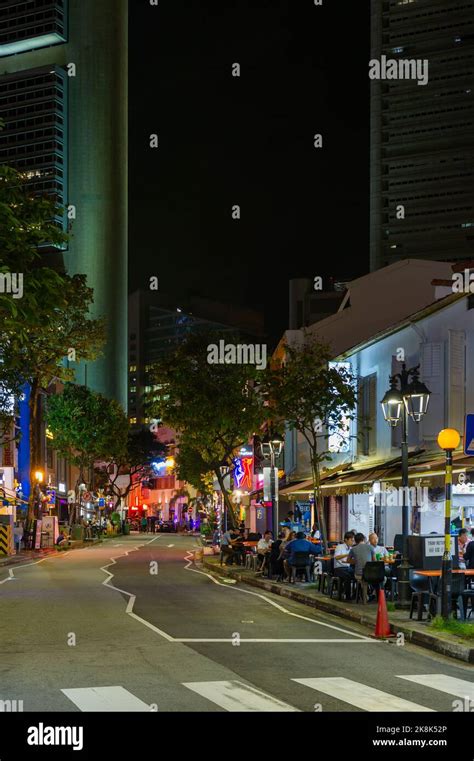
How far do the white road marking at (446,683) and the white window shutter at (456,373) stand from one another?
1593 cm

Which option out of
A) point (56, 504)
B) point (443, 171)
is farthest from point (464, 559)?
point (443, 171)

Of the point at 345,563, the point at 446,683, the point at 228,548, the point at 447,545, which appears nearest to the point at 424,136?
the point at 228,548

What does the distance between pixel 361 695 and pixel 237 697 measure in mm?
1372

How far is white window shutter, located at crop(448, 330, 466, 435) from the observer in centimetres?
2792

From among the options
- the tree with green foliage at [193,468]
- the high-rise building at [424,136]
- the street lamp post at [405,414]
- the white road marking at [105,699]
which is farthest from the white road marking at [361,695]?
the high-rise building at [424,136]

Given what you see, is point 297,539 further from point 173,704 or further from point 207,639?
point 173,704

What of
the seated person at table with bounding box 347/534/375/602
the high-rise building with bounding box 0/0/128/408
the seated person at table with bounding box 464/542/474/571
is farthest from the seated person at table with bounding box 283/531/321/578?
the high-rise building with bounding box 0/0/128/408

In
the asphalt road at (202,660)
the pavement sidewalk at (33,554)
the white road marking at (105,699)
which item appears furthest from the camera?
the pavement sidewalk at (33,554)

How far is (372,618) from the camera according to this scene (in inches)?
723

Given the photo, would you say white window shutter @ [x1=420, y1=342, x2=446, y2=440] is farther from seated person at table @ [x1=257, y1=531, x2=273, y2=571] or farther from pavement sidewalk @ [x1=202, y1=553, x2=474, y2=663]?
seated person at table @ [x1=257, y1=531, x2=273, y2=571]

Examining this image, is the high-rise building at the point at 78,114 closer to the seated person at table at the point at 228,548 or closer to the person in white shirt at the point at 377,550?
the seated person at table at the point at 228,548

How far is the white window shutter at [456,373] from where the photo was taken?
27.9 m

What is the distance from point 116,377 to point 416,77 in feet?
223
